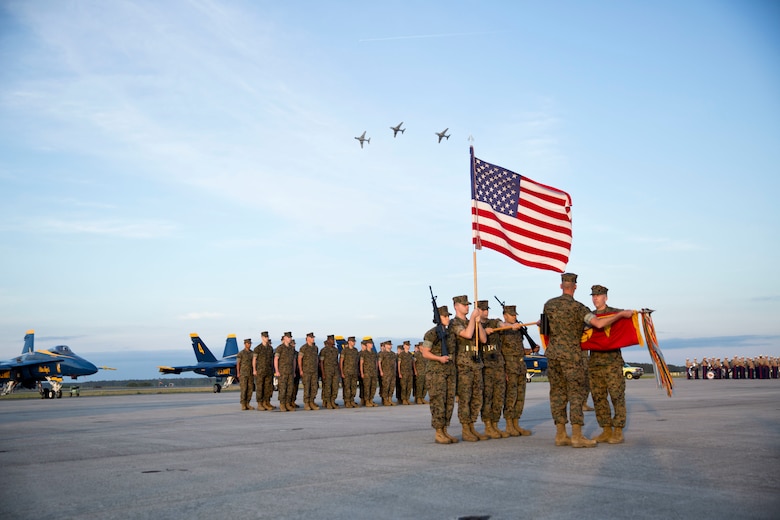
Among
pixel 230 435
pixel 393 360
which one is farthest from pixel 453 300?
pixel 393 360

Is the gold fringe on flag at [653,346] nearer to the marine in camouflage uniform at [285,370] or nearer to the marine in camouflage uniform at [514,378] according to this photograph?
the marine in camouflage uniform at [514,378]

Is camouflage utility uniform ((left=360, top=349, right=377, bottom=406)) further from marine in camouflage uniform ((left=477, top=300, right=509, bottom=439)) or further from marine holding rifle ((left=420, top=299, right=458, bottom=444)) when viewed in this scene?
marine holding rifle ((left=420, top=299, right=458, bottom=444))

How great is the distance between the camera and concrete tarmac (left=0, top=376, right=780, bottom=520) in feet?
16.2

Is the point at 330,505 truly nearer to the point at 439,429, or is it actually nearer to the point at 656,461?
the point at 656,461

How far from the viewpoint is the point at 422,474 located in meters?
6.44

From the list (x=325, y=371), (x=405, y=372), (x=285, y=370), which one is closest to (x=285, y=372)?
(x=285, y=370)

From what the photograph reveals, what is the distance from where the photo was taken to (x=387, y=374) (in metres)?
20.3

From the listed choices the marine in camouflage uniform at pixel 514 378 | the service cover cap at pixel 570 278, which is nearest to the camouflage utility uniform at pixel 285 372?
the marine in camouflage uniform at pixel 514 378

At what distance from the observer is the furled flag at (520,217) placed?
1091cm

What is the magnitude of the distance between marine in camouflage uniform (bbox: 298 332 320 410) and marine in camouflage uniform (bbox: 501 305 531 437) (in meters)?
8.62

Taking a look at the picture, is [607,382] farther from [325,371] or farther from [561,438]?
[325,371]

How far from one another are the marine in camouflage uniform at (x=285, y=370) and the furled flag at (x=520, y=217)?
9196 mm

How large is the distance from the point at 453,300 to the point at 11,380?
114 ft

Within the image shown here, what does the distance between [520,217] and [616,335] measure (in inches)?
119
